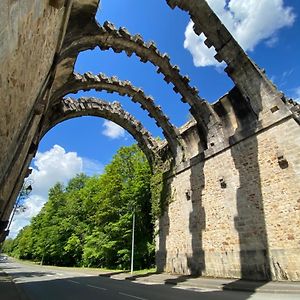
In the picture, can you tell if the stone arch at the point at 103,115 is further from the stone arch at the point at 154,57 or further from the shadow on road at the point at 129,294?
the shadow on road at the point at 129,294

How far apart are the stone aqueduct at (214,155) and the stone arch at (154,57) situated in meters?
0.06

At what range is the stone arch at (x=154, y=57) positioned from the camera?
572 inches

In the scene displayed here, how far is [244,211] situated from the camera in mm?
14742

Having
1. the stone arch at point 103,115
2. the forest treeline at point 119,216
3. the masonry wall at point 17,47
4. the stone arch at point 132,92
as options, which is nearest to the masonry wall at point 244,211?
the stone arch at point 132,92

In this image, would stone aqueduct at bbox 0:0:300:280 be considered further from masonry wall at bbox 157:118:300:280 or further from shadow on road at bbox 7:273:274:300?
shadow on road at bbox 7:273:274:300

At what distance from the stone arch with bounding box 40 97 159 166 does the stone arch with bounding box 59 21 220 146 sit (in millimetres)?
5429

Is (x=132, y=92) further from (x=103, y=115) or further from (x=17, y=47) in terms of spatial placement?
(x=17, y=47)

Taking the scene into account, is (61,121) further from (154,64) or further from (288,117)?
→ (288,117)

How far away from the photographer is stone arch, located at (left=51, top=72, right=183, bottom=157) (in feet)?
62.2

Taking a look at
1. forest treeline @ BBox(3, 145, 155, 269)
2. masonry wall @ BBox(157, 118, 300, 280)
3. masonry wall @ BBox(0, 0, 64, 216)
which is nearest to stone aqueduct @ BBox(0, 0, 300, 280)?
masonry wall @ BBox(157, 118, 300, 280)

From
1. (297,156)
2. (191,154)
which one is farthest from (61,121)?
(297,156)

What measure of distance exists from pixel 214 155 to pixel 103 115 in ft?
31.0

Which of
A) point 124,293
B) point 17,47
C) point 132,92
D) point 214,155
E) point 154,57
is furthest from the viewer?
point 132,92

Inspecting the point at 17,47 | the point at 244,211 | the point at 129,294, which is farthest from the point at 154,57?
the point at 17,47
